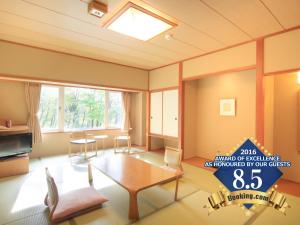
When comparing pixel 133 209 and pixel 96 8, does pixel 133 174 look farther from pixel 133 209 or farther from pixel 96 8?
pixel 96 8

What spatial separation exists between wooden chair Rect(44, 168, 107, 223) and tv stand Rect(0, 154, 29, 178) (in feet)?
5.02

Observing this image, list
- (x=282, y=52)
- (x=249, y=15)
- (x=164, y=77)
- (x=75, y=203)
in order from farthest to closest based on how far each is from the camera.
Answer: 1. (x=164, y=77)
2. (x=282, y=52)
3. (x=249, y=15)
4. (x=75, y=203)

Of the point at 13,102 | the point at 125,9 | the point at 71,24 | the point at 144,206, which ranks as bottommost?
the point at 144,206

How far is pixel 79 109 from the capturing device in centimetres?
511

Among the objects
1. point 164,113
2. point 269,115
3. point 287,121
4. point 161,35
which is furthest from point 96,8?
point 287,121

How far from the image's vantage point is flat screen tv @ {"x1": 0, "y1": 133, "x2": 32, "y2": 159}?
321 centimetres

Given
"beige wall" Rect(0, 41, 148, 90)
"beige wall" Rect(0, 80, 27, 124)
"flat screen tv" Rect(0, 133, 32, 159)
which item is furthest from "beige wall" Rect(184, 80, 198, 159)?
"beige wall" Rect(0, 80, 27, 124)

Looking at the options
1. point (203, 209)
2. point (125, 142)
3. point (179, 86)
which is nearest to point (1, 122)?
point (125, 142)

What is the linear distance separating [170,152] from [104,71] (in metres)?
2.58

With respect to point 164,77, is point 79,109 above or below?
below

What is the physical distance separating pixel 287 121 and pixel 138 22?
3.08m

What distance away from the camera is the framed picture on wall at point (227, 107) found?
12.6ft

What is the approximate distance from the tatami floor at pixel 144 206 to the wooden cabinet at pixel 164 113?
1.48 meters

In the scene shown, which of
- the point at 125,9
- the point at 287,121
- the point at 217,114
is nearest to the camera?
the point at 125,9
